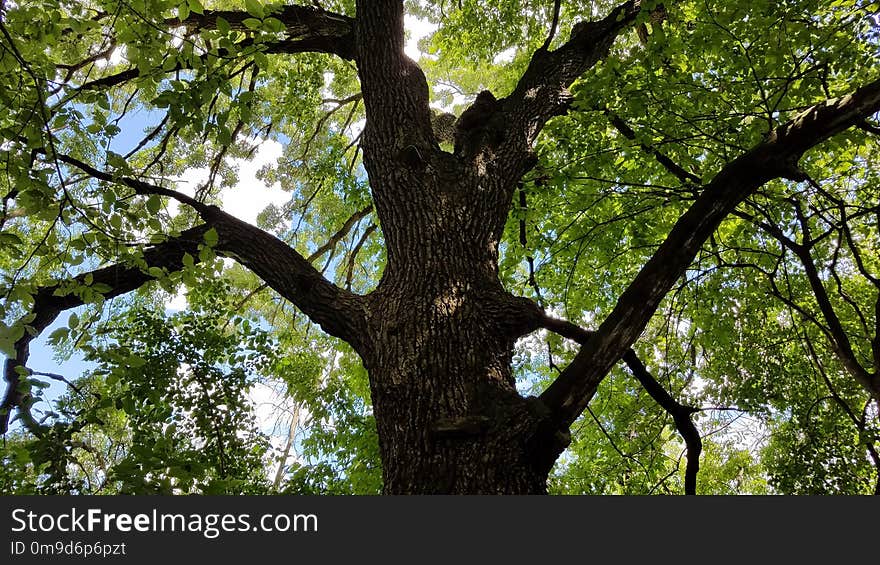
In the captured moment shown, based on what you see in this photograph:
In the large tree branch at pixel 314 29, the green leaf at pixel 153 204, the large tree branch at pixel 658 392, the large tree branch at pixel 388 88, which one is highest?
the large tree branch at pixel 314 29

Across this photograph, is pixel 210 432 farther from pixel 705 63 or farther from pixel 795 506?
pixel 705 63

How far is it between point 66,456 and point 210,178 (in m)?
3.79

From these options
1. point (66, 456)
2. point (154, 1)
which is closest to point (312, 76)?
point (154, 1)

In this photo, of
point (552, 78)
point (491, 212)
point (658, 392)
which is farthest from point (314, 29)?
point (658, 392)

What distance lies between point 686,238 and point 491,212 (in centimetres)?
123

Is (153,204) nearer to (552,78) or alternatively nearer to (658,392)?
(658,392)

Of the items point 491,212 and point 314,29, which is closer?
point 491,212

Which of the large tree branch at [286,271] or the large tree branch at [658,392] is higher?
the large tree branch at [286,271]

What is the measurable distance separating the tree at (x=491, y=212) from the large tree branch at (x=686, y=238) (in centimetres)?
1

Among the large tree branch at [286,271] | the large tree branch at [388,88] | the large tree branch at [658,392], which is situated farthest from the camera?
the large tree branch at [388,88]

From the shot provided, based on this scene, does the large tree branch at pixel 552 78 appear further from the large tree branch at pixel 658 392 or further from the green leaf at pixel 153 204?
the green leaf at pixel 153 204

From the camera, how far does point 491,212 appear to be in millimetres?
3523

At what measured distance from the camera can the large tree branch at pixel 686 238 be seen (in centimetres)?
261

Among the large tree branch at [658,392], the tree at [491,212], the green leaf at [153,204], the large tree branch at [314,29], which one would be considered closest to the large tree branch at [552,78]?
the tree at [491,212]
